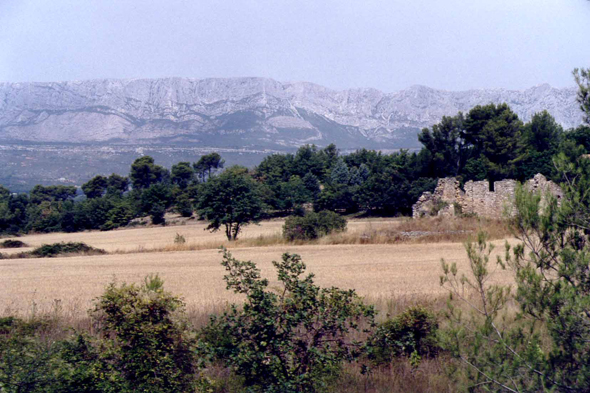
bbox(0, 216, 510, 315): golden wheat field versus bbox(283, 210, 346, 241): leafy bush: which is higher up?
bbox(283, 210, 346, 241): leafy bush

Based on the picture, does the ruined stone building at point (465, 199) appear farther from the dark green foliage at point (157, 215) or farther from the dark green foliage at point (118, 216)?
the dark green foliage at point (118, 216)

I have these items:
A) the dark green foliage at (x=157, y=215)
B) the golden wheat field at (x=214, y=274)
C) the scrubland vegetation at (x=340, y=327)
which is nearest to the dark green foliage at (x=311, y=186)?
the dark green foliage at (x=157, y=215)

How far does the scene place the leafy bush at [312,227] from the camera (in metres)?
24.3

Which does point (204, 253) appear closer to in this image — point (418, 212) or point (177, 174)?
point (418, 212)

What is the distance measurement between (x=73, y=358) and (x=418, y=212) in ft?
96.2

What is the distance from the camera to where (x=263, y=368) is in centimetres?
503

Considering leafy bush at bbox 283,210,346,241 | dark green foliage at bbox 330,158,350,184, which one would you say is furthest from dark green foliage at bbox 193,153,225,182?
leafy bush at bbox 283,210,346,241

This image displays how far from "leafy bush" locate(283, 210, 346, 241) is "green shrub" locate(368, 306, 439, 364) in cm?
1736

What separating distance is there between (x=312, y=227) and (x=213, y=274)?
1075 cm

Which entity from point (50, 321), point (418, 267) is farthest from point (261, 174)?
point (50, 321)

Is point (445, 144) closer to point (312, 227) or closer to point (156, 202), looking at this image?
point (156, 202)

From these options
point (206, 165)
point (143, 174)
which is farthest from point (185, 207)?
point (206, 165)

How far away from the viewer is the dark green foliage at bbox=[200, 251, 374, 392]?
16.2ft

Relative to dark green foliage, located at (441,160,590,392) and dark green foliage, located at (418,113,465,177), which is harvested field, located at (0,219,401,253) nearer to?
dark green foliage, located at (418,113,465,177)
